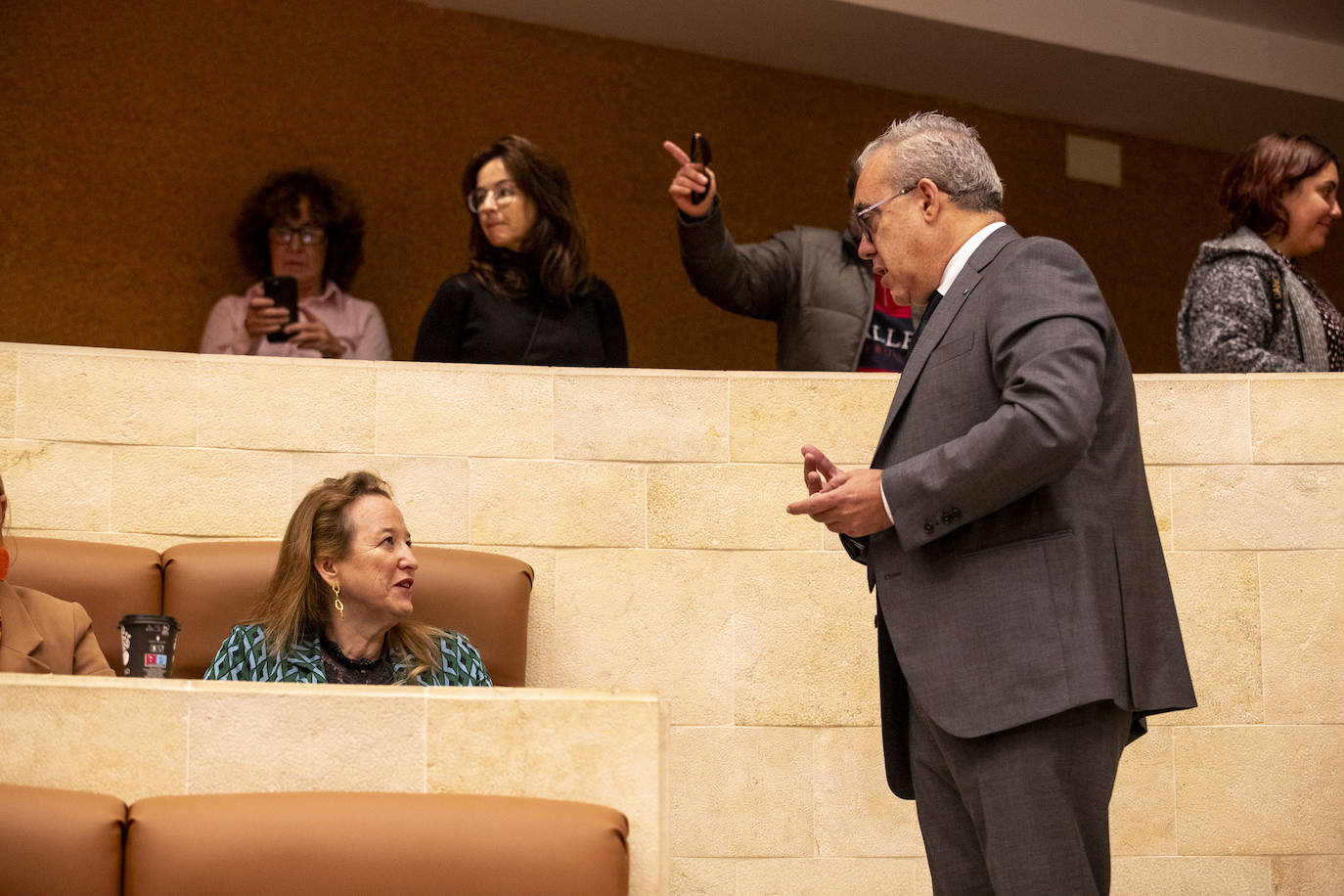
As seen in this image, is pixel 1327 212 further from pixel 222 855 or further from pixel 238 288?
pixel 238 288

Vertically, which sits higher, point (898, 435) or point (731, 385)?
point (731, 385)

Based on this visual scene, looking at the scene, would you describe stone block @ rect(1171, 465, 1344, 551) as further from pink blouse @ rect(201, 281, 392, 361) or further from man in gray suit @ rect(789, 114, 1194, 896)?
pink blouse @ rect(201, 281, 392, 361)

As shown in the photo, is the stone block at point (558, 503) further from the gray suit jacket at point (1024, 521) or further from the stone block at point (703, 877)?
the gray suit jacket at point (1024, 521)

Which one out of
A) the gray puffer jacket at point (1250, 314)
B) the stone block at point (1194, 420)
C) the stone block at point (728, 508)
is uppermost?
the gray puffer jacket at point (1250, 314)

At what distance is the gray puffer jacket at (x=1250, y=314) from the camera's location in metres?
3.50

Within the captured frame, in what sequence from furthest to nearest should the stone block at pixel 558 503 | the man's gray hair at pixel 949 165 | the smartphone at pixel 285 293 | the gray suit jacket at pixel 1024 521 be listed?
the smartphone at pixel 285 293 < the stone block at pixel 558 503 < the man's gray hair at pixel 949 165 < the gray suit jacket at pixel 1024 521

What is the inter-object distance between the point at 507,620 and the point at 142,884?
1355 mm

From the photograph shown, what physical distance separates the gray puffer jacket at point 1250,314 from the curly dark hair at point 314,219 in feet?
8.04

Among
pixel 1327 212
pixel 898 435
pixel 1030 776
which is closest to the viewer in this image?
pixel 1030 776

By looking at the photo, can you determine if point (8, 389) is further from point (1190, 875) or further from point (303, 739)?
point (1190, 875)

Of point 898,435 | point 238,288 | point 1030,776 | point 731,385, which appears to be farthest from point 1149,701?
point 238,288

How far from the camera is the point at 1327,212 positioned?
3.56 metres

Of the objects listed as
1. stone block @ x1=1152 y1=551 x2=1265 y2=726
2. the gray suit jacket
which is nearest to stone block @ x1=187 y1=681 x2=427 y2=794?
the gray suit jacket

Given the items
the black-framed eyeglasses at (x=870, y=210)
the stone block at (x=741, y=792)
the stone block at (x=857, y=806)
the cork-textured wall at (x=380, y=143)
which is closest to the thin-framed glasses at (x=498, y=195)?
the stone block at (x=741, y=792)
